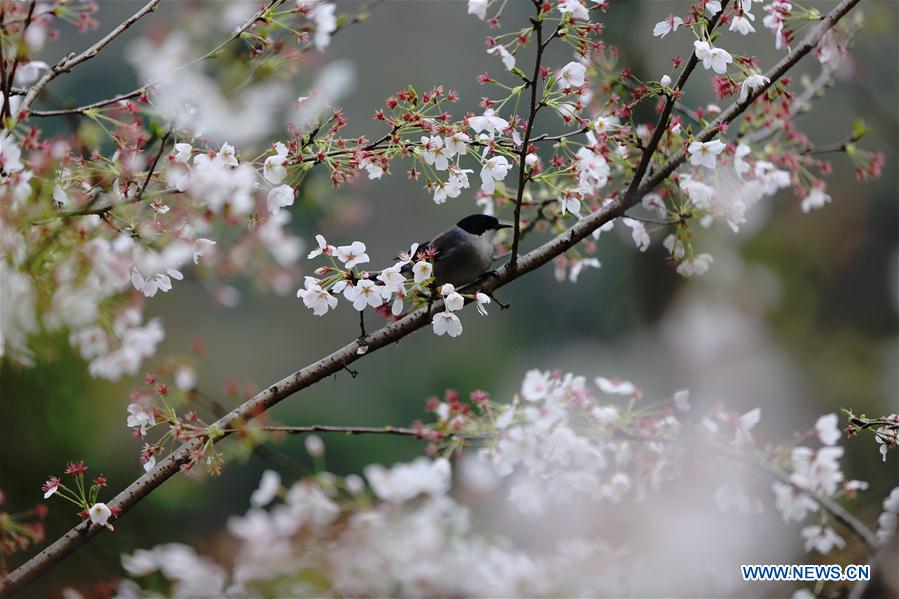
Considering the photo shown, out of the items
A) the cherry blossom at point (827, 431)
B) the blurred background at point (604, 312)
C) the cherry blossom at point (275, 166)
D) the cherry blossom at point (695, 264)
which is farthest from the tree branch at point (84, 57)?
the blurred background at point (604, 312)

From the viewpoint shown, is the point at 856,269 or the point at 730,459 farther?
the point at 856,269

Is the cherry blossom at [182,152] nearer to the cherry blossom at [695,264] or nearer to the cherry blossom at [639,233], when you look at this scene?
the cherry blossom at [639,233]

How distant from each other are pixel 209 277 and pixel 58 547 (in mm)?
688

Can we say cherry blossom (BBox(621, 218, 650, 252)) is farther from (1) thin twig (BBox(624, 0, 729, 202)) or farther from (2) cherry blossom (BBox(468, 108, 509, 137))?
(2) cherry blossom (BBox(468, 108, 509, 137))

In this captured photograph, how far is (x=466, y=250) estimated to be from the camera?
2678 millimetres

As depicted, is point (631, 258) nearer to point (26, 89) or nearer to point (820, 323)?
point (820, 323)

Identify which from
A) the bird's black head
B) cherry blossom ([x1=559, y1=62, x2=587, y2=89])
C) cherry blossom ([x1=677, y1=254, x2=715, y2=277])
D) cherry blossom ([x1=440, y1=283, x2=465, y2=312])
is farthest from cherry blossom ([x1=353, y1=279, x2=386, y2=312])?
the bird's black head

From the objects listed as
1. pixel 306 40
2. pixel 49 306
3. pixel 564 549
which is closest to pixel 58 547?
pixel 49 306

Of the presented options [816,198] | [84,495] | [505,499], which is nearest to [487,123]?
[505,499]

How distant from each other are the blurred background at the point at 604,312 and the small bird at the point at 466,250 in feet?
10.1

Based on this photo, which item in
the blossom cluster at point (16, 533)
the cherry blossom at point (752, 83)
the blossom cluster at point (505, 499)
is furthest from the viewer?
the cherry blossom at point (752, 83)

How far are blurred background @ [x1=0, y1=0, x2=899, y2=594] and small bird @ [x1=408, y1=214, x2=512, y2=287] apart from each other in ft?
10.1

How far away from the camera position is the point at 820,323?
25.9 ft

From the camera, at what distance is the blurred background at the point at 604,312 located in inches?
270
